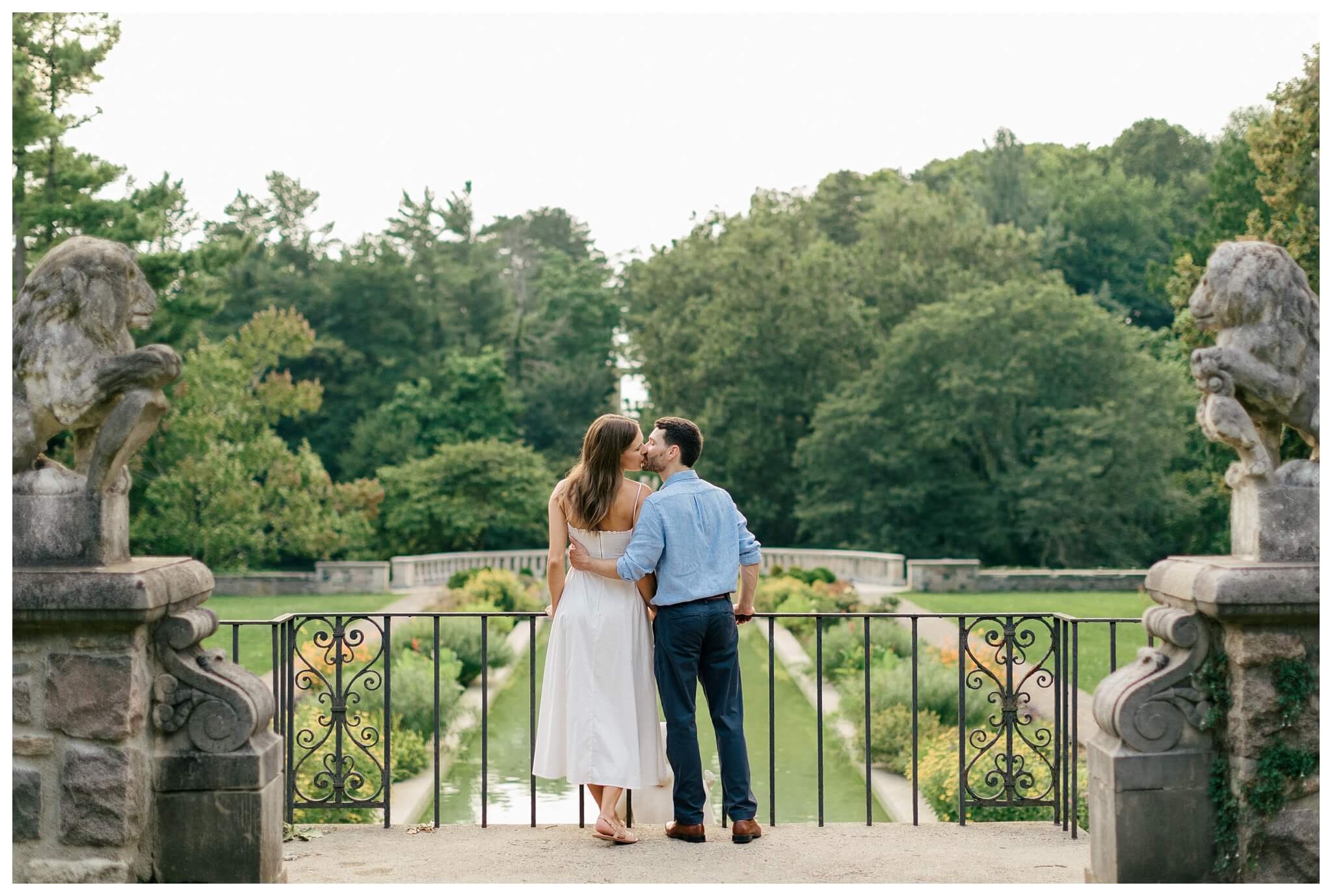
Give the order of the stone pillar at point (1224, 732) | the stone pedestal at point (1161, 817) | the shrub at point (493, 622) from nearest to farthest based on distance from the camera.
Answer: the stone pillar at point (1224, 732) → the stone pedestal at point (1161, 817) → the shrub at point (493, 622)

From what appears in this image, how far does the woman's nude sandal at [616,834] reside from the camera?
5328 mm

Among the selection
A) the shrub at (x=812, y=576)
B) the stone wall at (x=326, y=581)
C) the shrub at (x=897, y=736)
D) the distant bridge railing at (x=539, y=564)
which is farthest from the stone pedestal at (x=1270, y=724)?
the stone wall at (x=326, y=581)

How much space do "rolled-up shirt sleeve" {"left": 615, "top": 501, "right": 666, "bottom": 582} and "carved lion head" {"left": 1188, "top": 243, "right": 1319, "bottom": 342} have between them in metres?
2.15

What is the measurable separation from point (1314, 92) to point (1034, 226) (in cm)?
2757

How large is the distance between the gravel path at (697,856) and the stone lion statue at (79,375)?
1.75 m

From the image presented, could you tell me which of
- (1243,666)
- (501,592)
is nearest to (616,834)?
(1243,666)

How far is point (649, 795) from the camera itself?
18.7 ft

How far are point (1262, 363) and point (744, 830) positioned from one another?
8.81 feet

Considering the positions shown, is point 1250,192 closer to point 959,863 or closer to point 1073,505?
point 1073,505

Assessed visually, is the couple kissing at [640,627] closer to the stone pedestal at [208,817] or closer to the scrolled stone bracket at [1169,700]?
the stone pedestal at [208,817]

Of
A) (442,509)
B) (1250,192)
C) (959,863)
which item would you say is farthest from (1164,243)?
(959,863)

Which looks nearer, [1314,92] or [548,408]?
[1314,92]

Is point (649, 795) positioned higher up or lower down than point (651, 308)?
lower down

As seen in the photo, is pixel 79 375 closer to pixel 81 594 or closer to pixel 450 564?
pixel 81 594
